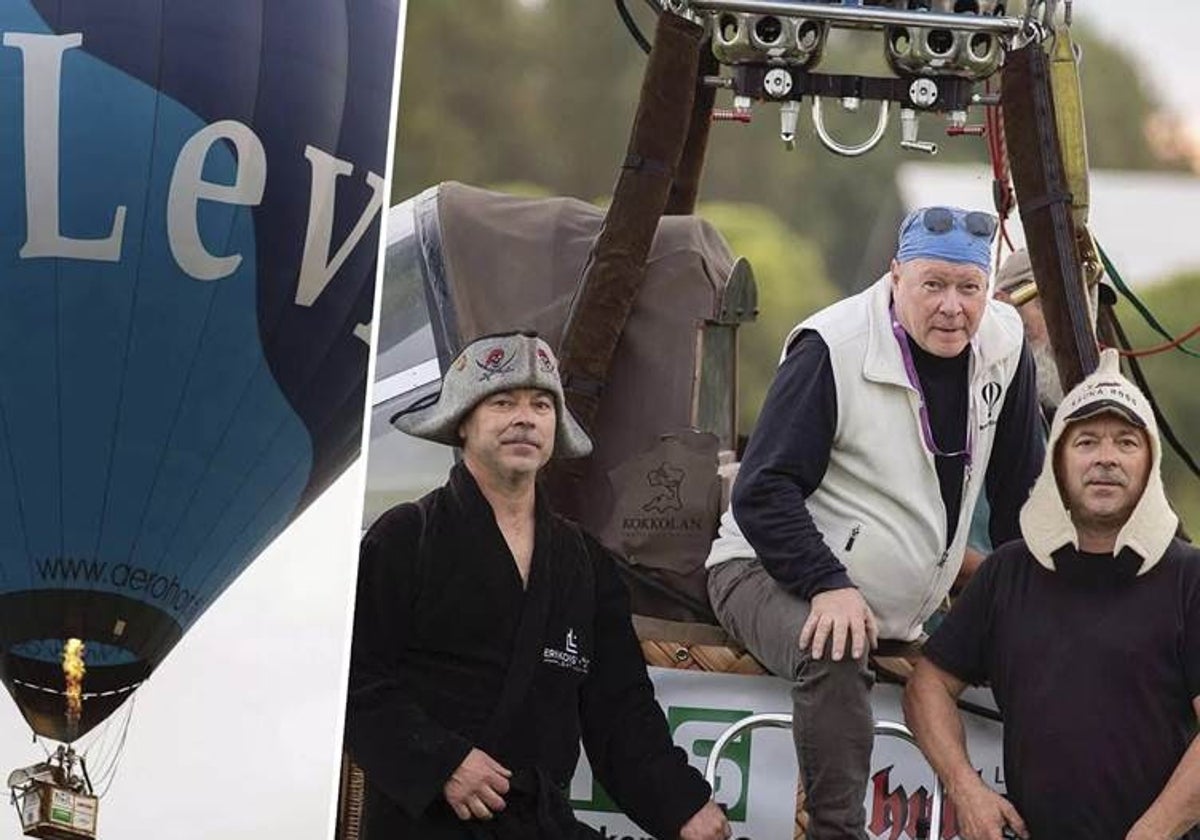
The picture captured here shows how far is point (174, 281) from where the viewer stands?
385 inches

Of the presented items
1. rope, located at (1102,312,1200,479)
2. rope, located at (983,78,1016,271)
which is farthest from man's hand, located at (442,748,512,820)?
rope, located at (1102,312,1200,479)

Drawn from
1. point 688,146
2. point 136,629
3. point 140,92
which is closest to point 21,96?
point 140,92

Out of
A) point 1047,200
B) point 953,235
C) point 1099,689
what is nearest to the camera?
point 1099,689

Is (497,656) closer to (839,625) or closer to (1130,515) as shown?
(839,625)

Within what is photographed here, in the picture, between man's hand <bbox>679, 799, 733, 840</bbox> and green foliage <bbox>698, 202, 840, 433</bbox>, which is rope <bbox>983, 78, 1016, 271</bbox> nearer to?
man's hand <bbox>679, 799, 733, 840</bbox>

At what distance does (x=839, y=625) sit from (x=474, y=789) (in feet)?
2.22

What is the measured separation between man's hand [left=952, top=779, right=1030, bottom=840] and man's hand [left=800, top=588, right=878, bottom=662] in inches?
11.8

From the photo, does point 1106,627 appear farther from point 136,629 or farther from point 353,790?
point 136,629

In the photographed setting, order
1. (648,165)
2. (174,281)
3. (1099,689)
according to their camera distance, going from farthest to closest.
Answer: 1. (174,281)
2. (648,165)
3. (1099,689)

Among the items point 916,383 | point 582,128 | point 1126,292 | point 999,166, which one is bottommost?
point 916,383

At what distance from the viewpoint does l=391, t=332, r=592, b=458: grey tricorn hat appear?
521 cm

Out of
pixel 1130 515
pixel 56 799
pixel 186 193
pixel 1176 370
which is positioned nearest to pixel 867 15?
pixel 1130 515

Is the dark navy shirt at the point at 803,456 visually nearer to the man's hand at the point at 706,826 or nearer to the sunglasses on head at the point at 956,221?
the sunglasses on head at the point at 956,221

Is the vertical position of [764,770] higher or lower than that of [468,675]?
lower
